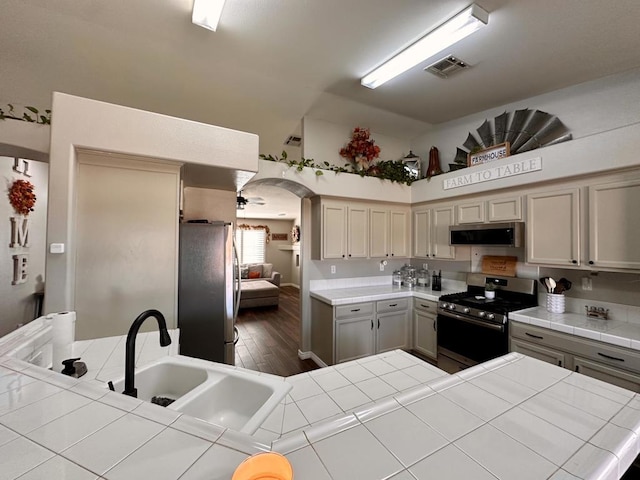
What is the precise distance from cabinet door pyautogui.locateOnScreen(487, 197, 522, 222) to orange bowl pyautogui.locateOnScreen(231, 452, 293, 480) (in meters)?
3.20

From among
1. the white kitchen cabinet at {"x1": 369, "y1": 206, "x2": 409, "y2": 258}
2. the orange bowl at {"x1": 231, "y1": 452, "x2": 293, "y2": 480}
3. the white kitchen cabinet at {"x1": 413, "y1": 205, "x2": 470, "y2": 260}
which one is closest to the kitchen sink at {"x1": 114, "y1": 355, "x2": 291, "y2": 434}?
the orange bowl at {"x1": 231, "y1": 452, "x2": 293, "y2": 480}

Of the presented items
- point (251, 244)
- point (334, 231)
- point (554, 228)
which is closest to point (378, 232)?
point (334, 231)

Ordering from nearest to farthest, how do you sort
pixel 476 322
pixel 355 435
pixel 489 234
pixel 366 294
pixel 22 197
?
pixel 355 435 < pixel 476 322 < pixel 22 197 < pixel 489 234 < pixel 366 294

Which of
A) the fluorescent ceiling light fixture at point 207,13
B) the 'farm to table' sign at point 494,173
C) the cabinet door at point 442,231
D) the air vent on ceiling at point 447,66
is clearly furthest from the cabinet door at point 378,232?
the fluorescent ceiling light fixture at point 207,13

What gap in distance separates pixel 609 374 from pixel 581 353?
0.58ft

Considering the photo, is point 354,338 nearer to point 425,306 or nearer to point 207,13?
point 425,306

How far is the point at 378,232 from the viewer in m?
3.65

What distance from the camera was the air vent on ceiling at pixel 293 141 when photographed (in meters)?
4.04

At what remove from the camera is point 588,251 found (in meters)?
2.20

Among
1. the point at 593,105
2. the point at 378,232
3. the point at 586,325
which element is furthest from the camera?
the point at 378,232

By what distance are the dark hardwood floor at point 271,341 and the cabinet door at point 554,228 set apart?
9.25 ft

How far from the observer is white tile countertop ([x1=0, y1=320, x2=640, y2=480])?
0.48 meters

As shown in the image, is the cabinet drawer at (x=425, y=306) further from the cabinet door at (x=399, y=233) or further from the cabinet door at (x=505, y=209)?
the cabinet door at (x=505, y=209)

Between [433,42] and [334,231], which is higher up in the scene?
[433,42]
